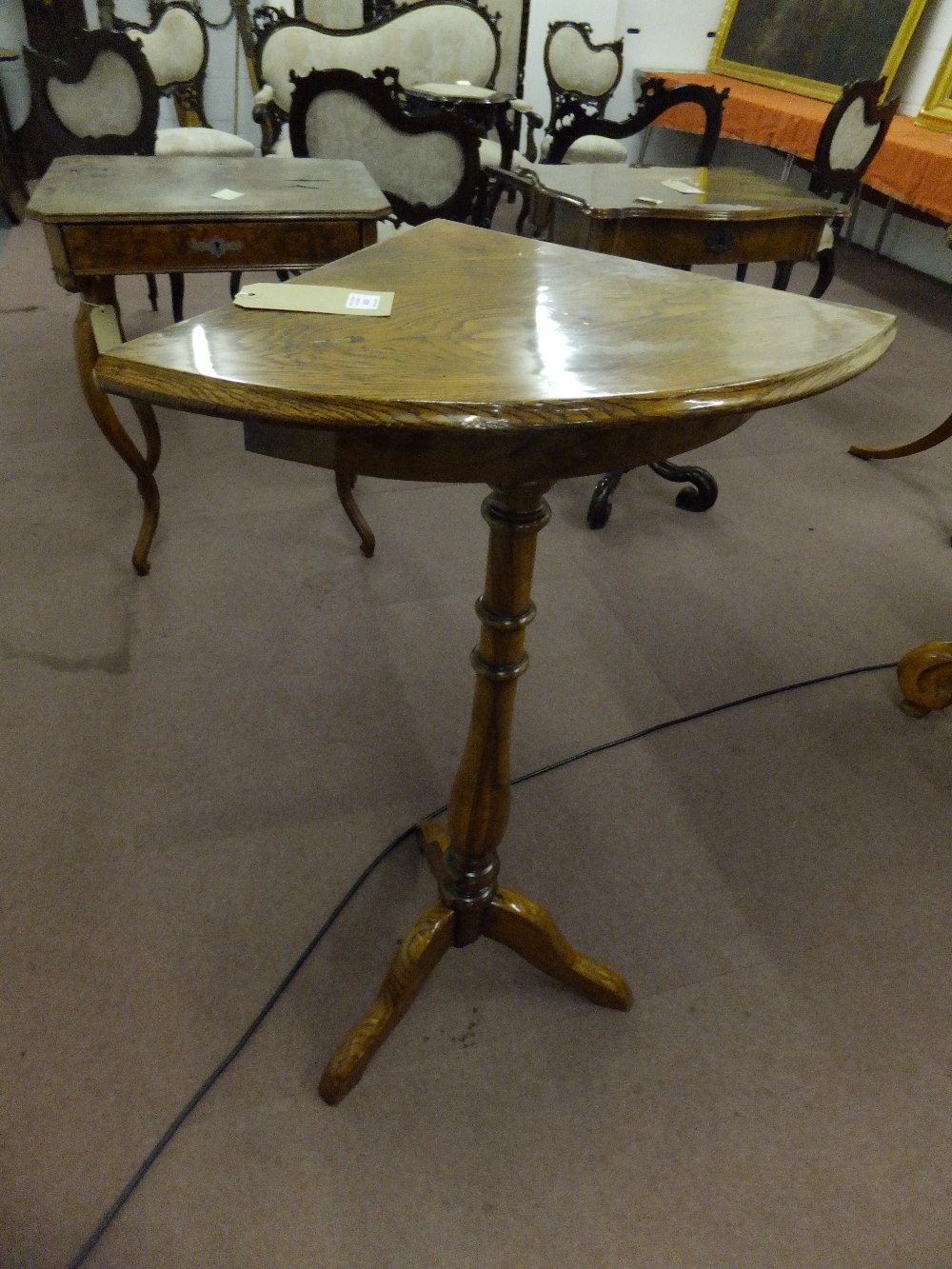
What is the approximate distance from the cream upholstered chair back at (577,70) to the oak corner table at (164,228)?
3.66 m

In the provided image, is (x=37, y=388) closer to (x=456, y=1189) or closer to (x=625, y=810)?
(x=625, y=810)

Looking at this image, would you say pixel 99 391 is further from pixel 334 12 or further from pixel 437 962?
pixel 334 12

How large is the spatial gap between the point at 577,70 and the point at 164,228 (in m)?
4.50

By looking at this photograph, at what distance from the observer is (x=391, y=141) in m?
2.13

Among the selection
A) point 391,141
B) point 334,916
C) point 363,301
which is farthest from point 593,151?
point 334,916

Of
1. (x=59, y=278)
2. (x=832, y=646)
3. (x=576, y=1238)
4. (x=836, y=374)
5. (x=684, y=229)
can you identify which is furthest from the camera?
(x=684, y=229)

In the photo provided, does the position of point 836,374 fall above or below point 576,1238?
above

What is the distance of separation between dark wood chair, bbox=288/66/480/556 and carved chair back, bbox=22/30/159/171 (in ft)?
2.49

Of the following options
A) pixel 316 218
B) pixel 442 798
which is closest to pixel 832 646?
pixel 442 798

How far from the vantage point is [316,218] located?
1571 millimetres

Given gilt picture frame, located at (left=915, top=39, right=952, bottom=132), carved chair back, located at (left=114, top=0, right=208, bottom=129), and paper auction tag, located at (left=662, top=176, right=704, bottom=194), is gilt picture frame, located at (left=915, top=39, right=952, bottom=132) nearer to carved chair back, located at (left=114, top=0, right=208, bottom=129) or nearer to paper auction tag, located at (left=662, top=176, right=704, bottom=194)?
paper auction tag, located at (left=662, top=176, right=704, bottom=194)

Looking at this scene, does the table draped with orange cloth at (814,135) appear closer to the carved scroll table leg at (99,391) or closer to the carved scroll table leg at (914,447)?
the carved scroll table leg at (914,447)

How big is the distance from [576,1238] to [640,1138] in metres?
0.13

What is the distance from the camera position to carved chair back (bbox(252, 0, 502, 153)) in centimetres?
359
